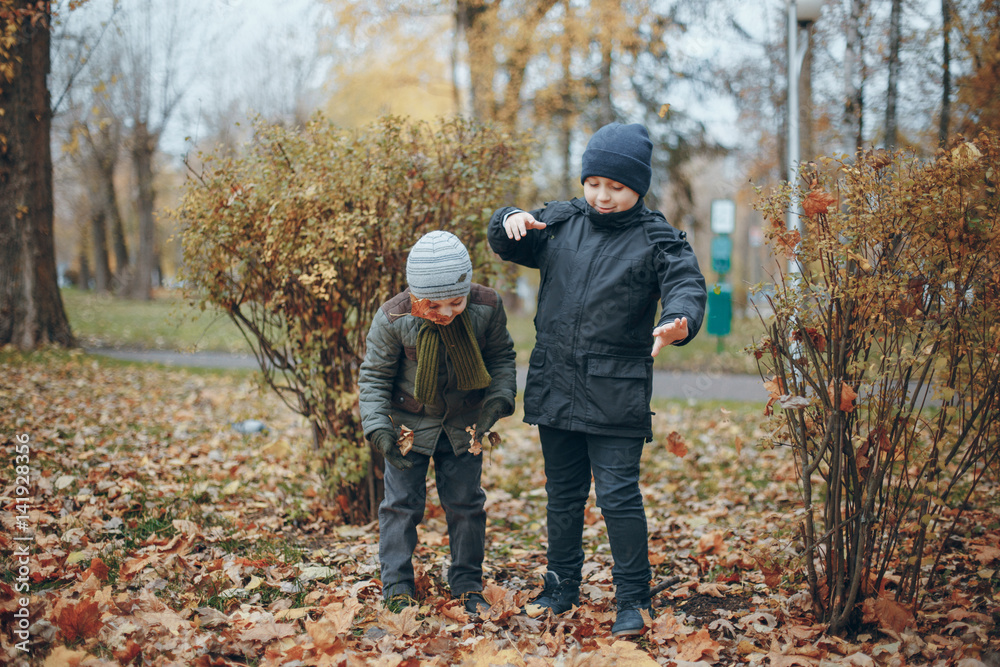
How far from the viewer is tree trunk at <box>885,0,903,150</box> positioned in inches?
270

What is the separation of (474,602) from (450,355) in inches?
39.6

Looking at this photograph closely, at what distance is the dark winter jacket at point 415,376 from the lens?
2779mm

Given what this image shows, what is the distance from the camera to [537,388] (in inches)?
109

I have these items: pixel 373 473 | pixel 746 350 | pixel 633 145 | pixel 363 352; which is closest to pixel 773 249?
pixel 746 350

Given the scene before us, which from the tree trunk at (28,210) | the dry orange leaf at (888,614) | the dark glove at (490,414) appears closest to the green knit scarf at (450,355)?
the dark glove at (490,414)

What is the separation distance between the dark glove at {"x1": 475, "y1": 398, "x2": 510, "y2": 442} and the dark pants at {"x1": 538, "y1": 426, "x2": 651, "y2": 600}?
0.18 metres

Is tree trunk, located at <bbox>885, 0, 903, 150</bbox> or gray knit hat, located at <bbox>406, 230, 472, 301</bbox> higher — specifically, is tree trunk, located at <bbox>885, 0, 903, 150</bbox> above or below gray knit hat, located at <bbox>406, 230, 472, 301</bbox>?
above

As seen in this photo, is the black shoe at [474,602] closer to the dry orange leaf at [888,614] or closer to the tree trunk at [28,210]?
the dry orange leaf at [888,614]

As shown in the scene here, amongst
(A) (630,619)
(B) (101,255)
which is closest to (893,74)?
(A) (630,619)

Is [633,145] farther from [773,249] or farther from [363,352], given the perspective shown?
[363,352]

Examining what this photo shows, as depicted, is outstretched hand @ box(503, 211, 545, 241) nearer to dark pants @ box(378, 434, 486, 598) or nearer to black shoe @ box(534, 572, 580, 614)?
dark pants @ box(378, 434, 486, 598)

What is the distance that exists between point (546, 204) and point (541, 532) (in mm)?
1968

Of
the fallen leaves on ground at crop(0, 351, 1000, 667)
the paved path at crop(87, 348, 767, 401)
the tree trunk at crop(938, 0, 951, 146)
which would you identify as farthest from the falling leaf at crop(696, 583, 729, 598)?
the paved path at crop(87, 348, 767, 401)

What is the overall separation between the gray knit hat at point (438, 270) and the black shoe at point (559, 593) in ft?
4.01
